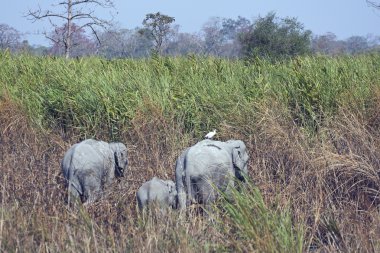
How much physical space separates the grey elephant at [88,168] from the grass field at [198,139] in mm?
174

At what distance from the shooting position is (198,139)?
723 centimetres

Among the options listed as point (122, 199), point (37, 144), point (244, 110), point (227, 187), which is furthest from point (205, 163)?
point (37, 144)

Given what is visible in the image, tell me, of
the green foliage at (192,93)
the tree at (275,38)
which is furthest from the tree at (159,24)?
the green foliage at (192,93)

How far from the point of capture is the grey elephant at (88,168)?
212 inches

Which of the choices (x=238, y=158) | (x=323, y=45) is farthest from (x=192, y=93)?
(x=323, y=45)

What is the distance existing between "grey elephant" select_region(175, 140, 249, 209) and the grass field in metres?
0.15

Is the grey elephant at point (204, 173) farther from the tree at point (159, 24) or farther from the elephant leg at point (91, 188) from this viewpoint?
the tree at point (159, 24)

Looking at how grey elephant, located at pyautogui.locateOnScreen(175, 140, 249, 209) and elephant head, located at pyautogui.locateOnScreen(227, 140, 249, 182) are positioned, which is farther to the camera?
elephant head, located at pyautogui.locateOnScreen(227, 140, 249, 182)

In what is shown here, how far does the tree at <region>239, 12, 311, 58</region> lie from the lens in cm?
1479

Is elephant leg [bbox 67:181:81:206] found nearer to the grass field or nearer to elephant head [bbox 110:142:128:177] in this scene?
the grass field

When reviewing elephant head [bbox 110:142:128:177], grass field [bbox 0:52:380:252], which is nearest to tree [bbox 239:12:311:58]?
grass field [bbox 0:52:380:252]

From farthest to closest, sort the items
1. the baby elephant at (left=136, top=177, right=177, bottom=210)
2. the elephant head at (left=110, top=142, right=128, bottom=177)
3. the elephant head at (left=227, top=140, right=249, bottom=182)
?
the elephant head at (left=110, top=142, right=128, bottom=177), the elephant head at (left=227, top=140, right=249, bottom=182), the baby elephant at (left=136, top=177, right=177, bottom=210)

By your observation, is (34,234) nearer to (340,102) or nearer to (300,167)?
(300,167)

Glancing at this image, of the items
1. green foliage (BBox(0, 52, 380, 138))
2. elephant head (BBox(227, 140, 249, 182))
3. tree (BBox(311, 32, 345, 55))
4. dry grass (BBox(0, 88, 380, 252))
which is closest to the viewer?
dry grass (BBox(0, 88, 380, 252))
